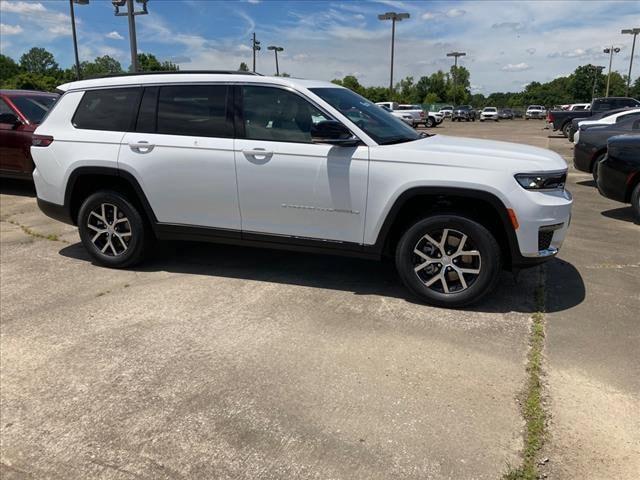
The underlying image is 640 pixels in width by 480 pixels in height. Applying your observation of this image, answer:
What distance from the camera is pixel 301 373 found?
3340mm

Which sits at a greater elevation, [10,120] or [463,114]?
[463,114]

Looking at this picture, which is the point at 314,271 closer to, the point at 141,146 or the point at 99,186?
the point at 141,146

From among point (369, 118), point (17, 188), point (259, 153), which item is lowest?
point (17, 188)

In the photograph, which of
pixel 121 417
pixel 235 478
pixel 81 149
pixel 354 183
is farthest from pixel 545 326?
pixel 81 149

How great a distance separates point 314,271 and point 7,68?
138509mm

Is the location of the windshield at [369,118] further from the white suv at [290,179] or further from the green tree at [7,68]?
the green tree at [7,68]

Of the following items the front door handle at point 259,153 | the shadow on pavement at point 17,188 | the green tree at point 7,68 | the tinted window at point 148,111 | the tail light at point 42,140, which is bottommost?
the shadow on pavement at point 17,188

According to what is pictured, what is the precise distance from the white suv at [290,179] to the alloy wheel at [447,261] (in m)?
0.01

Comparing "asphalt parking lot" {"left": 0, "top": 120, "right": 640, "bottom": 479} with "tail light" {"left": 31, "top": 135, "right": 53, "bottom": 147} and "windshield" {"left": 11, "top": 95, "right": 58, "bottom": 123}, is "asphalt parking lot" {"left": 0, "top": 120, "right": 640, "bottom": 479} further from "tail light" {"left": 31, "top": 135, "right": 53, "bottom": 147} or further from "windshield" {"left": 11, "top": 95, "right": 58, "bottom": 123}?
"windshield" {"left": 11, "top": 95, "right": 58, "bottom": 123}

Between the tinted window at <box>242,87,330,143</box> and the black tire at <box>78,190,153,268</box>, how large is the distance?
4.90 ft

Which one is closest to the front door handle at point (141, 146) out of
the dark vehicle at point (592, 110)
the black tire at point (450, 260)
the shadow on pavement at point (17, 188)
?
the black tire at point (450, 260)

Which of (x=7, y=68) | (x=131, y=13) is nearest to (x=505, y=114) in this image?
(x=131, y=13)

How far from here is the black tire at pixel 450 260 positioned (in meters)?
4.07

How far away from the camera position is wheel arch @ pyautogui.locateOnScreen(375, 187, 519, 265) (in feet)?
13.1
